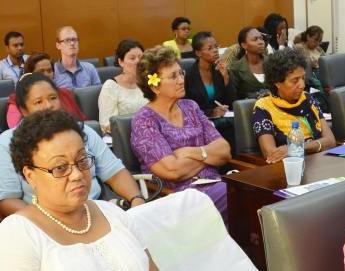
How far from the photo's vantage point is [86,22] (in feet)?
24.8

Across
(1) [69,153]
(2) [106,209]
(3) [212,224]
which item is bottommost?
(3) [212,224]

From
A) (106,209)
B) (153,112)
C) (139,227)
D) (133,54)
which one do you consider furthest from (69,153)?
(133,54)

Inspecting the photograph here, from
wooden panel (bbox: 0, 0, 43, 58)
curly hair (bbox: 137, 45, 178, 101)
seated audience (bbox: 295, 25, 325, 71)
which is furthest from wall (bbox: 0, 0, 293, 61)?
curly hair (bbox: 137, 45, 178, 101)

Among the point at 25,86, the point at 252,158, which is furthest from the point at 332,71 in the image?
the point at 25,86

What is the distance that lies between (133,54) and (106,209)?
117 inches

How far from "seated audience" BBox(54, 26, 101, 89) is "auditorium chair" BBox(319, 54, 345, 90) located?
2.07 meters

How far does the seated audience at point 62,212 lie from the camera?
1.48 meters

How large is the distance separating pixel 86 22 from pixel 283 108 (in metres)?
4.81

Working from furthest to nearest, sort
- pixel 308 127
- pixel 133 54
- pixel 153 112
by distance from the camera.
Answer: pixel 133 54 → pixel 308 127 → pixel 153 112

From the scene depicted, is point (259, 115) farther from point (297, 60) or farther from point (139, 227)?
point (139, 227)

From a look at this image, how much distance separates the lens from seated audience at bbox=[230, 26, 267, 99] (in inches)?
197

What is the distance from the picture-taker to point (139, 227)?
1807 mm

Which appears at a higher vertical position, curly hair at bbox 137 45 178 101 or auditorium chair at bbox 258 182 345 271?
curly hair at bbox 137 45 178 101

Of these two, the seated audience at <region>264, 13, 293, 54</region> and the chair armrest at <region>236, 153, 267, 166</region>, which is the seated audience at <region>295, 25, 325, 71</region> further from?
the chair armrest at <region>236, 153, 267, 166</region>
